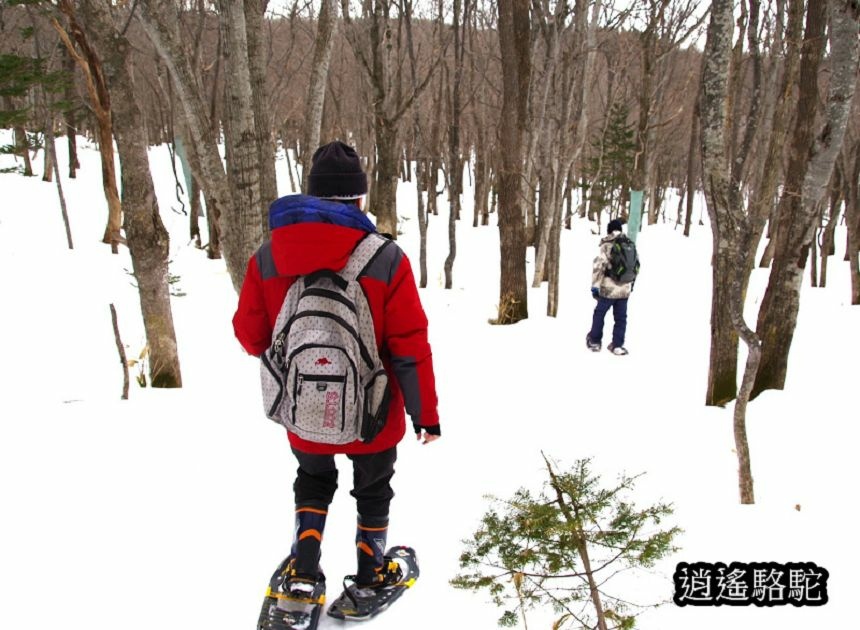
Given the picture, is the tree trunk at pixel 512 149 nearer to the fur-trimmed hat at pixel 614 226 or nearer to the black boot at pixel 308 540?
the fur-trimmed hat at pixel 614 226

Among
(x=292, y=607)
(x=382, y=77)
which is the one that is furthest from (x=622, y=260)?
(x=382, y=77)

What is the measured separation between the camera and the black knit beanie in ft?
7.54

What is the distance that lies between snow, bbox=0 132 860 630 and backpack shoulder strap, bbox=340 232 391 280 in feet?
4.47

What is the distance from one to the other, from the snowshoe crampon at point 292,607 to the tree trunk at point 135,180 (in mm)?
3942

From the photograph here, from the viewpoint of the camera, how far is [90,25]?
5168mm

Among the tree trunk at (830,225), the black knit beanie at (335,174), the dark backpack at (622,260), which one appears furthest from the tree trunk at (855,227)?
the black knit beanie at (335,174)

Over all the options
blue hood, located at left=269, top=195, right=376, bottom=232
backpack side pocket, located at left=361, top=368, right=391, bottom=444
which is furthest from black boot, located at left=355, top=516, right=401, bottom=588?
blue hood, located at left=269, top=195, right=376, bottom=232

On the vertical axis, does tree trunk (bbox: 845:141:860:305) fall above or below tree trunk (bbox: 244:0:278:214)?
below

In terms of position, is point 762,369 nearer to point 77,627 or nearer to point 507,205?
point 507,205

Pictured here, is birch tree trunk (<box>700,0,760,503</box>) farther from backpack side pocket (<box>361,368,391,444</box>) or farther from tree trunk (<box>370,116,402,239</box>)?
tree trunk (<box>370,116,402,239</box>)

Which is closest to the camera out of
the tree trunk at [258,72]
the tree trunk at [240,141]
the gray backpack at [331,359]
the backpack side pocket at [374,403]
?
the gray backpack at [331,359]

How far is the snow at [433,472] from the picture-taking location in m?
2.57

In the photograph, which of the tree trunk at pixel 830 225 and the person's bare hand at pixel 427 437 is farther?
the tree trunk at pixel 830 225

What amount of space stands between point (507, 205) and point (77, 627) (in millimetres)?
7698
